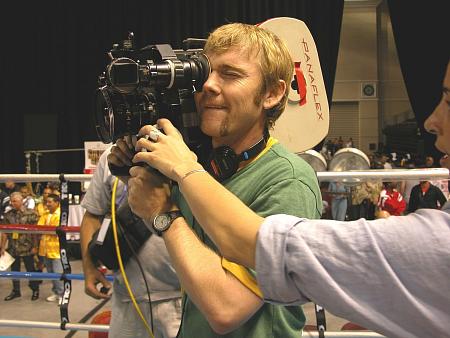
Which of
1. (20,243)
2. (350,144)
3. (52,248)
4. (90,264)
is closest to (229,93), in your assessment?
(90,264)

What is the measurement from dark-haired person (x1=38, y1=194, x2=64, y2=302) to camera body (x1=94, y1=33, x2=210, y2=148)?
440cm

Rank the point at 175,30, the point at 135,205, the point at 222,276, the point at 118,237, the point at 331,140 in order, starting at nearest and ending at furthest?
the point at 222,276, the point at 135,205, the point at 118,237, the point at 175,30, the point at 331,140

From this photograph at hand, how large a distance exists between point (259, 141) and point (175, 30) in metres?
6.73

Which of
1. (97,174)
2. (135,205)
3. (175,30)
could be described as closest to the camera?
(135,205)

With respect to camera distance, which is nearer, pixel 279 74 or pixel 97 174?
pixel 279 74

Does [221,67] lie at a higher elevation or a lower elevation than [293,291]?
higher

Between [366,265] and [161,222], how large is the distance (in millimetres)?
426

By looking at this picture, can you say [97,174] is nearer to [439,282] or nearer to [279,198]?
[279,198]

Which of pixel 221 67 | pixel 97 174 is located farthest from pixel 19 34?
pixel 221 67

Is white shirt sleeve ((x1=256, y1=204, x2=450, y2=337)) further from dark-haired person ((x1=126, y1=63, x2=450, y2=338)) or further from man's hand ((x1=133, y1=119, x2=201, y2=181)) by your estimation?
man's hand ((x1=133, y1=119, x2=201, y2=181))

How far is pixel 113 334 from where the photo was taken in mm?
1657

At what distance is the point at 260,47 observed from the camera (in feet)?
3.48

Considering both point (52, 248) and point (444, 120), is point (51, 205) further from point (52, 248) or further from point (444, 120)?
point (444, 120)

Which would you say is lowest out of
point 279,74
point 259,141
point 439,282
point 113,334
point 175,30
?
point 113,334
